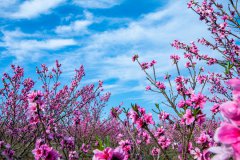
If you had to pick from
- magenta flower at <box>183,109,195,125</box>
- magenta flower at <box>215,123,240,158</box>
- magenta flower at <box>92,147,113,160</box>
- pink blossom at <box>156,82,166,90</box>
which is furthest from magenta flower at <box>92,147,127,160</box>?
pink blossom at <box>156,82,166,90</box>

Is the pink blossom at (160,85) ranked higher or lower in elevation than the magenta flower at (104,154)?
higher

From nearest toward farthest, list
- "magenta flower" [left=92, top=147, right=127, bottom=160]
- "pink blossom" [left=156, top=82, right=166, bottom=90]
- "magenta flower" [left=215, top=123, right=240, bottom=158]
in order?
"magenta flower" [left=215, top=123, right=240, bottom=158]
"magenta flower" [left=92, top=147, right=127, bottom=160]
"pink blossom" [left=156, top=82, right=166, bottom=90]

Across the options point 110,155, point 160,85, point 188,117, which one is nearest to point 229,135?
point 110,155

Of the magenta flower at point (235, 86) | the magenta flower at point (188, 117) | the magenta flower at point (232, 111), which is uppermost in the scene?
the magenta flower at point (188, 117)

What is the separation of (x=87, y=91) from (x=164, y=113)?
7915mm

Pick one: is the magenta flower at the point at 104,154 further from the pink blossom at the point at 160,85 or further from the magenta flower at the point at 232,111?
the pink blossom at the point at 160,85

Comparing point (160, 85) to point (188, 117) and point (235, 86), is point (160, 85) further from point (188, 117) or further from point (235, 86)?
point (235, 86)

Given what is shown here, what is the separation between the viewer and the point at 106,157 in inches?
65.7

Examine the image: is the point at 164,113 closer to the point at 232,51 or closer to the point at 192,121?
the point at 192,121

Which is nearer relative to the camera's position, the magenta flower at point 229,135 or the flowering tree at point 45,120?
the magenta flower at point 229,135

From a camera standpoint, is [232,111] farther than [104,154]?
No

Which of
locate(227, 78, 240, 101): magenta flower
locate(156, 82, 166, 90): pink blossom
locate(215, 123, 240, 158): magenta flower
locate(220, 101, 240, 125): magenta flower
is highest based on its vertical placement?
locate(156, 82, 166, 90): pink blossom

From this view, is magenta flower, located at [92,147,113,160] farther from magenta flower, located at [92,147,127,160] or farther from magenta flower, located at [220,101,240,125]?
magenta flower, located at [220,101,240,125]

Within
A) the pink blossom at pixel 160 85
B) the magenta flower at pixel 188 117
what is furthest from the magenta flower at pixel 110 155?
the pink blossom at pixel 160 85
